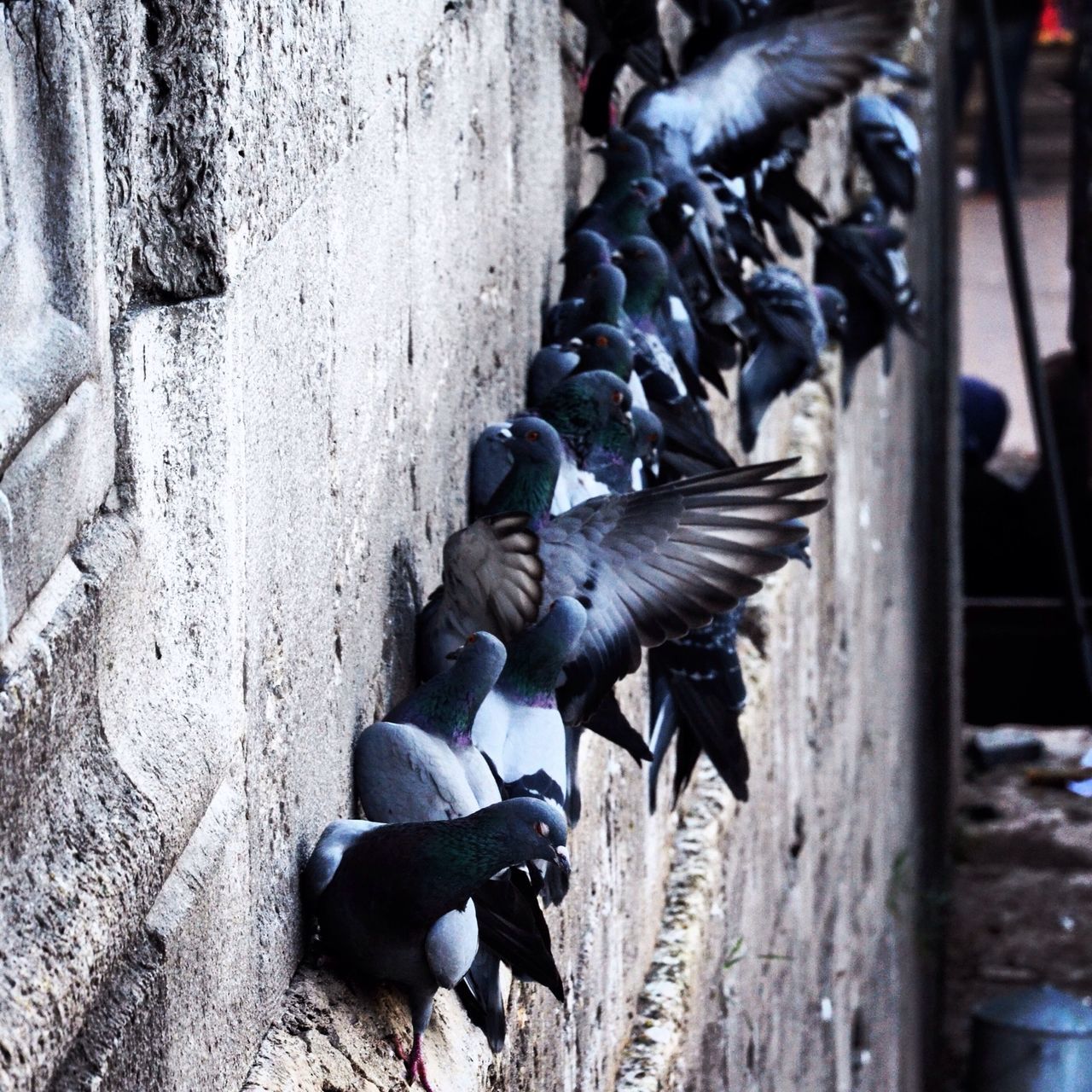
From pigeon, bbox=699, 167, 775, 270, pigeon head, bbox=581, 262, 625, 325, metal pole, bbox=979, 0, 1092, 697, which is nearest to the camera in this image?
pigeon head, bbox=581, 262, 625, 325

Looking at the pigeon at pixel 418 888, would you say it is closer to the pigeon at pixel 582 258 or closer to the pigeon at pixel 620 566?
the pigeon at pixel 620 566

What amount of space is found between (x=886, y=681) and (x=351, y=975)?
212 inches

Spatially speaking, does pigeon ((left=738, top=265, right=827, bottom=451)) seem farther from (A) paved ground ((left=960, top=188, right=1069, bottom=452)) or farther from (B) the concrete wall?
(A) paved ground ((left=960, top=188, right=1069, bottom=452))

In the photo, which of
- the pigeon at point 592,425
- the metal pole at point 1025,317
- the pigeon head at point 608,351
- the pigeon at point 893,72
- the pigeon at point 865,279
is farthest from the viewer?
the metal pole at point 1025,317

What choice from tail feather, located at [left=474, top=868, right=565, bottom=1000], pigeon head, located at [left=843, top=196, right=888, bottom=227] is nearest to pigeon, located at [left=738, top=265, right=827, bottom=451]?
pigeon head, located at [left=843, top=196, right=888, bottom=227]

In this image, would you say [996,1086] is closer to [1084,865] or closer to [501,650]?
[1084,865]

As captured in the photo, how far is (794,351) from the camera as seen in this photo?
3.37 m

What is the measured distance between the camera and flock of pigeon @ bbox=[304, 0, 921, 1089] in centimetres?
134

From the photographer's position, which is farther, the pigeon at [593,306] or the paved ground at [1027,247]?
the paved ground at [1027,247]

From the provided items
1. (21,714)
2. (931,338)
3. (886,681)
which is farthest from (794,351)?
(931,338)

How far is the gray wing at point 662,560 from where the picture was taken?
161 cm

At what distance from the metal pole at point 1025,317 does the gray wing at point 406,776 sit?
7194 millimetres

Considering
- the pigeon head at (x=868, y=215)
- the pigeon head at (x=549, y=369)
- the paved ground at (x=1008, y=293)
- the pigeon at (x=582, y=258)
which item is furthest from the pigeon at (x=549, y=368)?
the paved ground at (x=1008, y=293)

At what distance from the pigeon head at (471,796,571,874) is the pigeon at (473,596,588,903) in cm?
24
